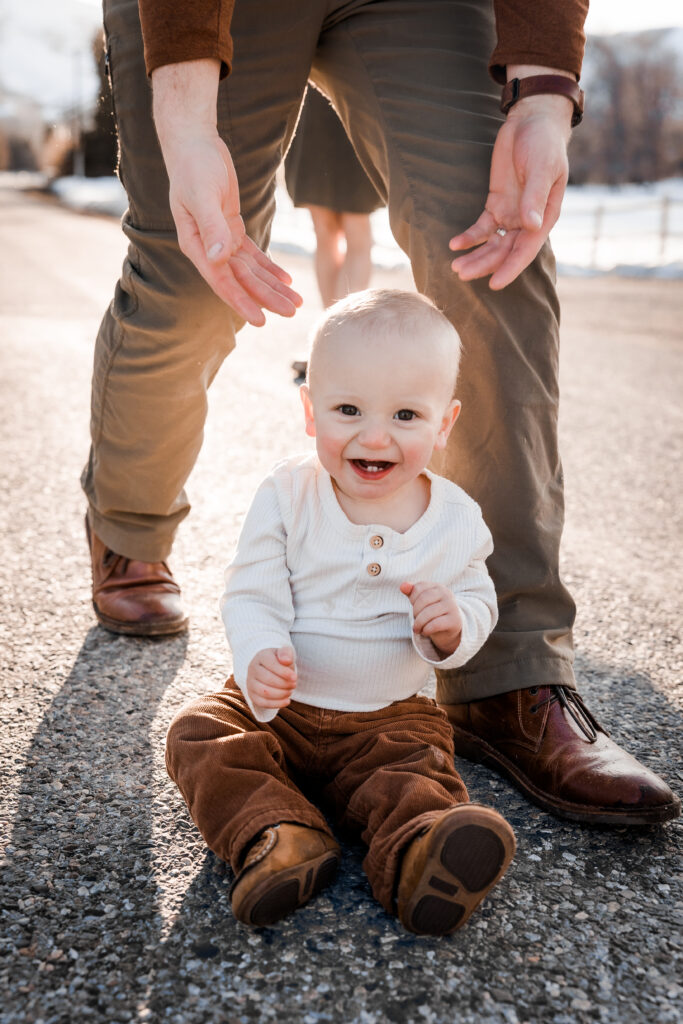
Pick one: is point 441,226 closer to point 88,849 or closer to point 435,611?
point 435,611

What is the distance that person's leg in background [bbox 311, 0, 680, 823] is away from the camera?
1.81 meters

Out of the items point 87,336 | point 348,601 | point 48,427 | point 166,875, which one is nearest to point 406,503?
point 348,601

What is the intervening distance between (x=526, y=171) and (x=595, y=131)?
47.2 m

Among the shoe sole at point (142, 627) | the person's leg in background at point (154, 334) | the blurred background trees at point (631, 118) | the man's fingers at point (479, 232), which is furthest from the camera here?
the blurred background trees at point (631, 118)

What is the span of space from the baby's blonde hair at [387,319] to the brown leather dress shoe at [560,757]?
2.01ft

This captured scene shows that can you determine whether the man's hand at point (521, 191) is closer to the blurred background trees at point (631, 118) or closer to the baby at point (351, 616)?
the baby at point (351, 616)

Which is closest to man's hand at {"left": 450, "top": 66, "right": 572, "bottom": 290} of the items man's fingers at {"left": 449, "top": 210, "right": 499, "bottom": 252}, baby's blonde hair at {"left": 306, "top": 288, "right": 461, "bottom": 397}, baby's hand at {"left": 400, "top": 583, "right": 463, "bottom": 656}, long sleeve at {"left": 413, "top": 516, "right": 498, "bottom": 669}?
man's fingers at {"left": 449, "top": 210, "right": 499, "bottom": 252}

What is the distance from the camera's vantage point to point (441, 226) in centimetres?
183

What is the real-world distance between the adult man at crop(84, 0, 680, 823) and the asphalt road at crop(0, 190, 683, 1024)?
176mm

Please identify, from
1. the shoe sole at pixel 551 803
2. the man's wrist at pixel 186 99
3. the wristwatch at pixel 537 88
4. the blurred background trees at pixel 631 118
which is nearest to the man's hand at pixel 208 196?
the man's wrist at pixel 186 99

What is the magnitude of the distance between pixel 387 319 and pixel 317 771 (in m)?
0.72

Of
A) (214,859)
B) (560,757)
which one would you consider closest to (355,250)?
(560,757)

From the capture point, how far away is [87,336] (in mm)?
6445

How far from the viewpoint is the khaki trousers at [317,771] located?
4.58 ft
